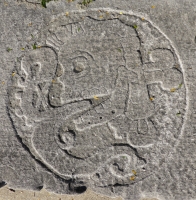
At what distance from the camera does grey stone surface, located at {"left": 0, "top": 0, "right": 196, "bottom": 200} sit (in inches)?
105

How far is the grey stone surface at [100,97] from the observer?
2666 mm

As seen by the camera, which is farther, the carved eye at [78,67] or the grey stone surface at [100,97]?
the carved eye at [78,67]

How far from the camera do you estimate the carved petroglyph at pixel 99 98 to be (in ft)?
8.82

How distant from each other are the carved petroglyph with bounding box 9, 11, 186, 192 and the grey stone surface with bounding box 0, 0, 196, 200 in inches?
0.4

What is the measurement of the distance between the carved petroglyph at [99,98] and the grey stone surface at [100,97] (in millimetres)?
10

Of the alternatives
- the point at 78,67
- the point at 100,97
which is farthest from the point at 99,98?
the point at 78,67

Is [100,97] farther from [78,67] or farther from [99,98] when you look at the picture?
[78,67]

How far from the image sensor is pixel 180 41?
2709 millimetres

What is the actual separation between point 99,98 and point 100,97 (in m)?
0.02

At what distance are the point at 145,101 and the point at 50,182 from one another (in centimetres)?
131

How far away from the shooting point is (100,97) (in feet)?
9.21

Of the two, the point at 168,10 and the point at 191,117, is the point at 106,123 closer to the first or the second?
the point at 191,117

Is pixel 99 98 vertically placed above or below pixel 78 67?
below

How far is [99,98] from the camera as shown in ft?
9.21
